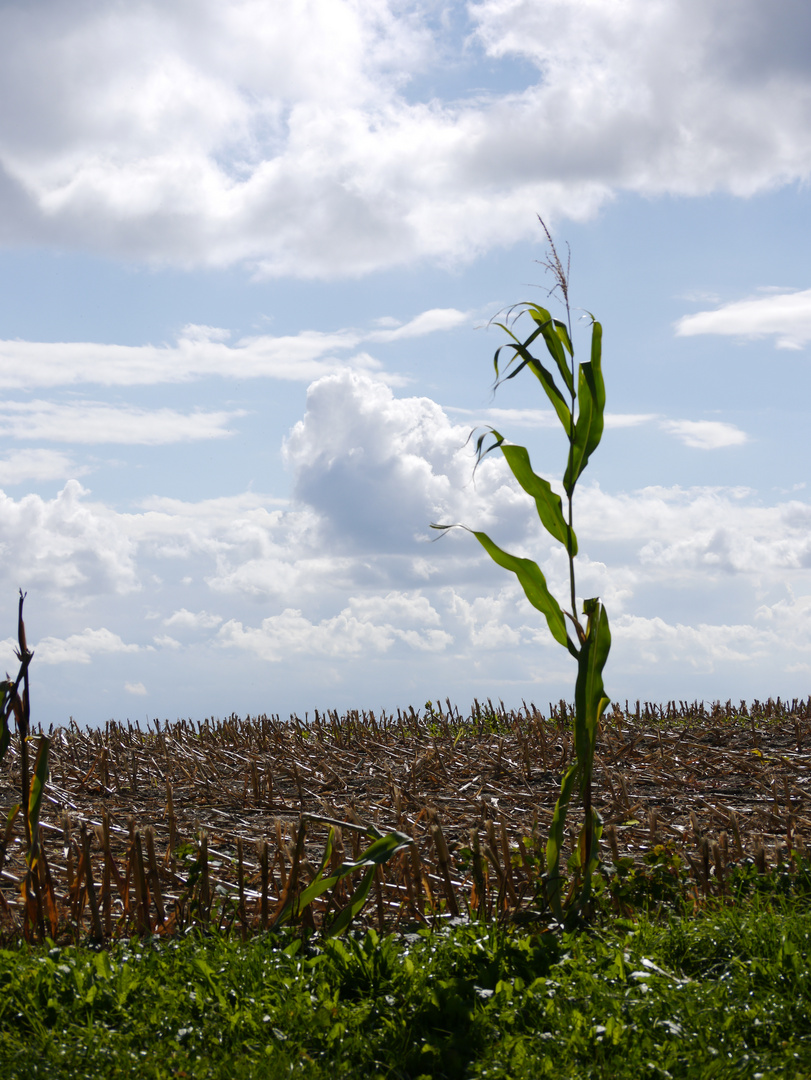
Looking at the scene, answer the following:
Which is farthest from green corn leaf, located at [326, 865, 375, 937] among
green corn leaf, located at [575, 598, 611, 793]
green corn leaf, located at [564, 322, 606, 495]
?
green corn leaf, located at [564, 322, 606, 495]

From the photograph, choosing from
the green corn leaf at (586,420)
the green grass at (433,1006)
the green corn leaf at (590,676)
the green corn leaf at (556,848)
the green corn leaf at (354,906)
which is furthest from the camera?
the green corn leaf at (586,420)

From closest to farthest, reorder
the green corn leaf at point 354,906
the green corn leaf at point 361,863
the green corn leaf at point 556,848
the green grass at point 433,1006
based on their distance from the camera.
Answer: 1. the green grass at point 433,1006
2. the green corn leaf at point 361,863
3. the green corn leaf at point 354,906
4. the green corn leaf at point 556,848

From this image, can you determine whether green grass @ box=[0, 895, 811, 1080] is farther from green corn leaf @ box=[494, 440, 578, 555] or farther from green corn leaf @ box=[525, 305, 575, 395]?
green corn leaf @ box=[525, 305, 575, 395]

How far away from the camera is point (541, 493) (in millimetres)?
4707

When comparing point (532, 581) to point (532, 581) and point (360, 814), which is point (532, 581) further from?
point (360, 814)

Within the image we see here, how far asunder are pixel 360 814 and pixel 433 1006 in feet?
9.18

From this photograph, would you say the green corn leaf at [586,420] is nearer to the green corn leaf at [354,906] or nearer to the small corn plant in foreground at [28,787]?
the green corn leaf at [354,906]

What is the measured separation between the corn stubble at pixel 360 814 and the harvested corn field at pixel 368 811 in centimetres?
2

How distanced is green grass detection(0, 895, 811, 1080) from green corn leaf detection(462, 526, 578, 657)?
1.56 meters

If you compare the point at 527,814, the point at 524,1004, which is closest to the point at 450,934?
the point at 524,1004

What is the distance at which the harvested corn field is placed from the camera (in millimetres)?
4527

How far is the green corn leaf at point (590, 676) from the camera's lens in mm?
4426

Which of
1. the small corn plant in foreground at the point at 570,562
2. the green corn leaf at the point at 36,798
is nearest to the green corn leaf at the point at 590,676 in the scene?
the small corn plant in foreground at the point at 570,562

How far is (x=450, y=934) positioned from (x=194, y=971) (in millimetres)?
1176
